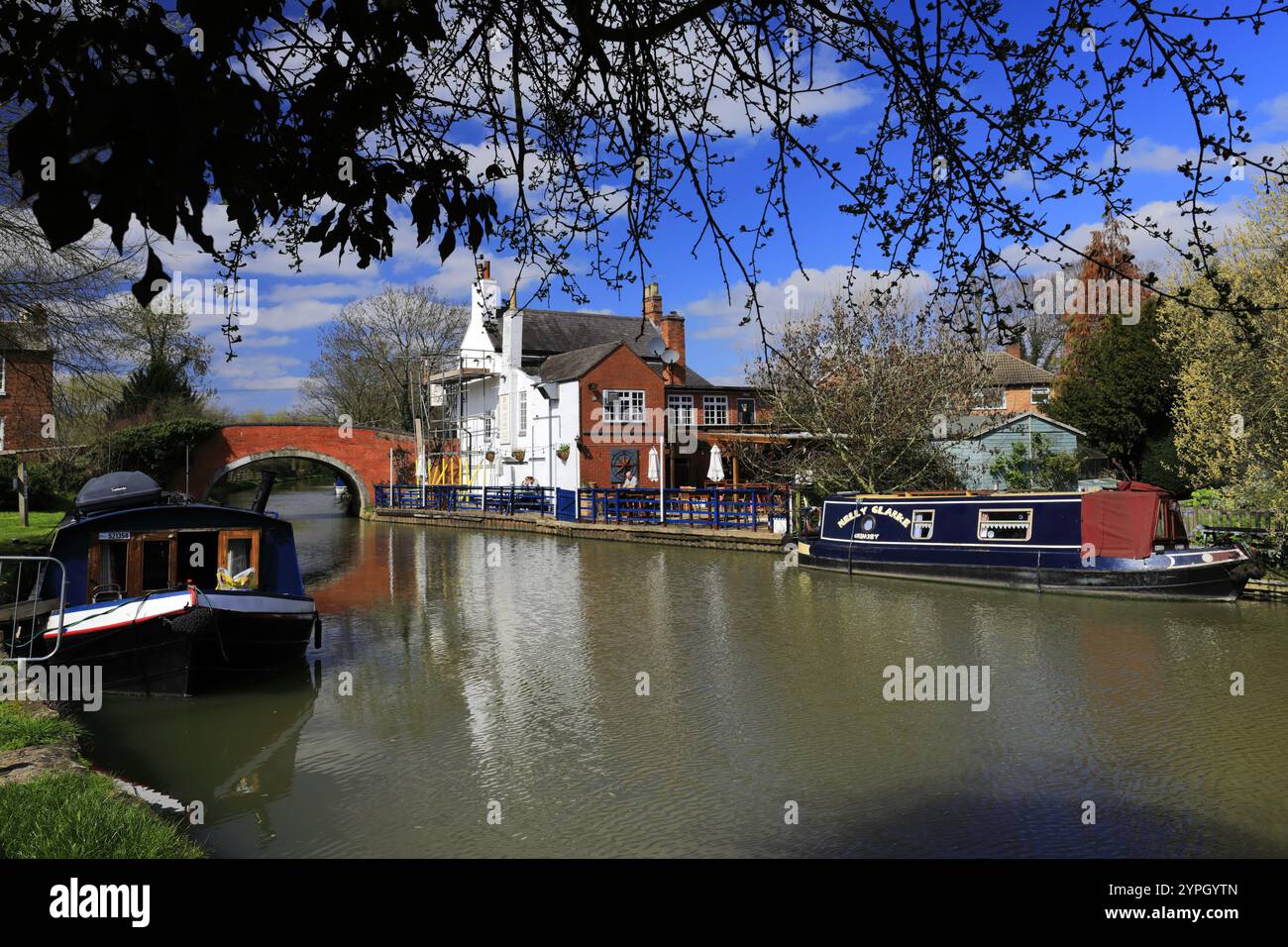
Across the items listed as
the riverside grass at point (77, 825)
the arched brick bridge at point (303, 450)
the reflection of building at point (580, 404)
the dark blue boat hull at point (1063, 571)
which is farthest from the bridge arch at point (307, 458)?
the riverside grass at point (77, 825)

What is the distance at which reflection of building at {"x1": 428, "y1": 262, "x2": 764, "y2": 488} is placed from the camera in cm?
3759

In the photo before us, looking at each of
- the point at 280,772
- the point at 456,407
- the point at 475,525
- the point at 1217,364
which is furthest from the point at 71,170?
the point at 456,407

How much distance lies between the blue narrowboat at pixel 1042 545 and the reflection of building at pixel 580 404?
12.0 meters

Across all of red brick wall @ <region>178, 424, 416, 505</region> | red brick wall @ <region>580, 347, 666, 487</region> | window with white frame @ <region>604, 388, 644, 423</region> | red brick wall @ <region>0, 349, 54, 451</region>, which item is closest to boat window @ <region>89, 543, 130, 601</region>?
red brick wall @ <region>0, 349, 54, 451</region>

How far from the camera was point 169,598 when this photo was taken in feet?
34.6

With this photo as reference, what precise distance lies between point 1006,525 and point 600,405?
21498 mm

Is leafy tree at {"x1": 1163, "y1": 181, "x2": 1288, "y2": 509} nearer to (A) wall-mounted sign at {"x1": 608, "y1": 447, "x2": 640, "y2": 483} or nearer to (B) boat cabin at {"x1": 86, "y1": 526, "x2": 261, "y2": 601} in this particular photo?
(B) boat cabin at {"x1": 86, "y1": 526, "x2": 261, "y2": 601}

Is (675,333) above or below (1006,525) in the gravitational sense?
above

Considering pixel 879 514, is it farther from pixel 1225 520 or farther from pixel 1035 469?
pixel 1035 469

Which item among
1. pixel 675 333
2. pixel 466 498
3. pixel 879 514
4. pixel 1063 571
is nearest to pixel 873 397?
→ pixel 879 514

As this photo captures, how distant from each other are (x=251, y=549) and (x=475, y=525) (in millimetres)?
26414

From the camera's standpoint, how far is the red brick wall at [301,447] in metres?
39.9

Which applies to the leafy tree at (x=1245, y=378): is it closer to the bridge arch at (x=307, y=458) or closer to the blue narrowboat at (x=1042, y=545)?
the blue narrowboat at (x=1042, y=545)
